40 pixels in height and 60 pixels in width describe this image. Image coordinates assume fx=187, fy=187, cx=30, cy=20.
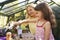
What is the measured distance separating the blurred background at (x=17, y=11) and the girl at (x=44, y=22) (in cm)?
9

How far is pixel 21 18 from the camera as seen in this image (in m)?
2.43

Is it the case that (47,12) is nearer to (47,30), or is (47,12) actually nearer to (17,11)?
(47,30)

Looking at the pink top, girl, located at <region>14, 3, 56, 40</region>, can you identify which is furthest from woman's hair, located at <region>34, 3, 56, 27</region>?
the pink top

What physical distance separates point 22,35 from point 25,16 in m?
0.25

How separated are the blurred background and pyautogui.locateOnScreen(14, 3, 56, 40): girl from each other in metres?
0.09

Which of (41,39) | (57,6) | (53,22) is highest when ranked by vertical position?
(57,6)

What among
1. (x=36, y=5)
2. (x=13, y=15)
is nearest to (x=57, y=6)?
(x=36, y=5)

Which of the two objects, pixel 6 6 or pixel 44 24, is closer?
pixel 44 24

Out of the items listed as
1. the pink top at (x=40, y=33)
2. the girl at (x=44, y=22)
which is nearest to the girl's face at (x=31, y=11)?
the girl at (x=44, y=22)

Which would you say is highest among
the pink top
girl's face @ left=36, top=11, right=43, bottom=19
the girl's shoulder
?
girl's face @ left=36, top=11, right=43, bottom=19

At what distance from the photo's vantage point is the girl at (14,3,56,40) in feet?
7.55

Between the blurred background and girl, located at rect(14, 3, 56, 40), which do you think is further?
the blurred background

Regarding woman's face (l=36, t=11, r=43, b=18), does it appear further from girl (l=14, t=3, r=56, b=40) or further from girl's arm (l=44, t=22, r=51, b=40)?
girl's arm (l=44, t=22, r=51, b=40)

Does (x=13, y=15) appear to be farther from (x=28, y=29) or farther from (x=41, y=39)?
(x=41, y=39)
